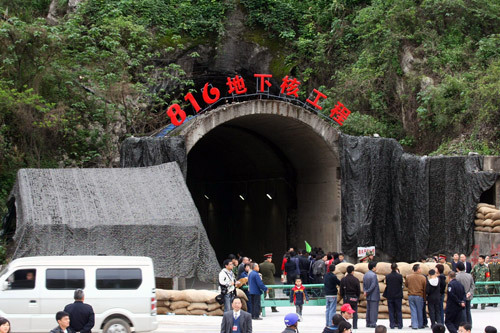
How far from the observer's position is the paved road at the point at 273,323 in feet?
54.3

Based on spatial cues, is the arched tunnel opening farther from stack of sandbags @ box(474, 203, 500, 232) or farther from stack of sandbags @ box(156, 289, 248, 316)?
stack of sandbags @ box(156, 289, 248, 316)

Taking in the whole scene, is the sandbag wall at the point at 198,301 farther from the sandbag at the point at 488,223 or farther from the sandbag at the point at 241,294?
the sandbag at the point at 488,223

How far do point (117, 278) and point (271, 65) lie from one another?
24.4 meters

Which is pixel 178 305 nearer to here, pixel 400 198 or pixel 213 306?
pixel 213 306

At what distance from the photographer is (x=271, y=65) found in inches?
1467

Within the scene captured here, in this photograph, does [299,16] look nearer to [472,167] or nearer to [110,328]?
[472,167]

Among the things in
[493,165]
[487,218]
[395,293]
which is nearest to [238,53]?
[493,165]

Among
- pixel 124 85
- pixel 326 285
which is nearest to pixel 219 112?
pixel 124 85

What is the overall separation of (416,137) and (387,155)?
12.9 feet

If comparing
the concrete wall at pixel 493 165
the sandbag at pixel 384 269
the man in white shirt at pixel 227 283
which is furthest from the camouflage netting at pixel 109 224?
the concrete wall at pixel 493 165

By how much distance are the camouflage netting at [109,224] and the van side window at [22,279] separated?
5252 mm

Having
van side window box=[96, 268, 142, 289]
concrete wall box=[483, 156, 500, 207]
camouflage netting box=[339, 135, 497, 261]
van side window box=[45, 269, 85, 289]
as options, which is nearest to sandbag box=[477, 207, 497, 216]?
camouflage netting box=[339, 135, 497, 261]

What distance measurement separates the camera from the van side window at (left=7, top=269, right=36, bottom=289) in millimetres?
14070

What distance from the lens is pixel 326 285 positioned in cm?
1675
